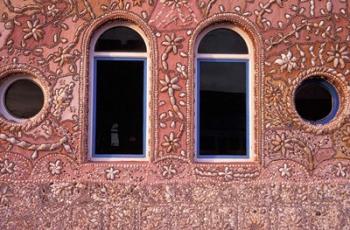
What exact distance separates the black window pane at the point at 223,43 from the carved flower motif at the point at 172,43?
1.05ft

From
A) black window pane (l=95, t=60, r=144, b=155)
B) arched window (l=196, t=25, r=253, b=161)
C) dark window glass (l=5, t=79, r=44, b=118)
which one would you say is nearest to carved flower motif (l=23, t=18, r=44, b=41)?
dark window glass (l=5, t=79, r=44, b=118)

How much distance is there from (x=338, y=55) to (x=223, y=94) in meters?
1.51

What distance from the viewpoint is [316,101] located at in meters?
6.46

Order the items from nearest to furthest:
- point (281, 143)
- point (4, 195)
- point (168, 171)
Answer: point (4, 195)
point (168, 171)
point (281, 143)

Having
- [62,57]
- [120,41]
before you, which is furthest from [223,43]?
[62,57]

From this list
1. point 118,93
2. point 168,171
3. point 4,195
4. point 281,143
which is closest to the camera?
point 4,195

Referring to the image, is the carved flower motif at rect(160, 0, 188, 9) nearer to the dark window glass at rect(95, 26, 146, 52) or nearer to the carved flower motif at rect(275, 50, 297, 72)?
the dark window glass at rect(95, 26, 146, 52)

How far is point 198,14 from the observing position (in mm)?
6363

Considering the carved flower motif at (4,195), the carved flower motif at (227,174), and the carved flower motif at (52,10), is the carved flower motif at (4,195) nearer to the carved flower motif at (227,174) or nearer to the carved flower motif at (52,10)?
the carved flower motif at (52,10)

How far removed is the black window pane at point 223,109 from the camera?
6402mm

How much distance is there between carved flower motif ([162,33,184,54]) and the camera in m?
6.31

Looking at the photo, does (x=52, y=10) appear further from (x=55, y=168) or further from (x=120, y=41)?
(x=55, y=168)

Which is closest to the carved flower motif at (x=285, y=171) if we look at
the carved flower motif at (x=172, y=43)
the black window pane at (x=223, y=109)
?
the black window pane at (x=223, y=109)

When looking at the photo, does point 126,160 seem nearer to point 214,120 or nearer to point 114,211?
point 114,211
